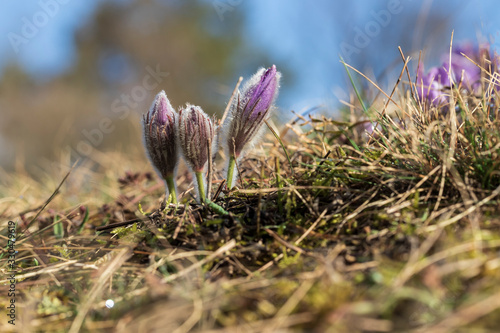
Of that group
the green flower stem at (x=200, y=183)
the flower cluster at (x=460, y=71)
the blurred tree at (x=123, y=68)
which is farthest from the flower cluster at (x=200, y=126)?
the blurred tree at (x=123, y=68)

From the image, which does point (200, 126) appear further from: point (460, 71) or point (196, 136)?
point (460, 71)

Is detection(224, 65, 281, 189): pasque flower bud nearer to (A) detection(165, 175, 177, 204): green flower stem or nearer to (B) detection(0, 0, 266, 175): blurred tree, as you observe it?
(A) detection(165, 175, 177, 204): green flower stem

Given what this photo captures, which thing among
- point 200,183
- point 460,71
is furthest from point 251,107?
point 460,71

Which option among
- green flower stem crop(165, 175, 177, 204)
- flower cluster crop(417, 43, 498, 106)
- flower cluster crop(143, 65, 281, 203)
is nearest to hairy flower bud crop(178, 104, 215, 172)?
flower cluster crop(143, 65, 281, 203)

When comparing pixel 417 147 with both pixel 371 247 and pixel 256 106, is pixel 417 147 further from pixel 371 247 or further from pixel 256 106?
pixel 256 106

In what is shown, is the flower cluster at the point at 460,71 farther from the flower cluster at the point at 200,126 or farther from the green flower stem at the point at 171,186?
the green flower stem at the point at 171,186

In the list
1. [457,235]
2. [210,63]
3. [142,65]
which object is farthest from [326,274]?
[142,65]
